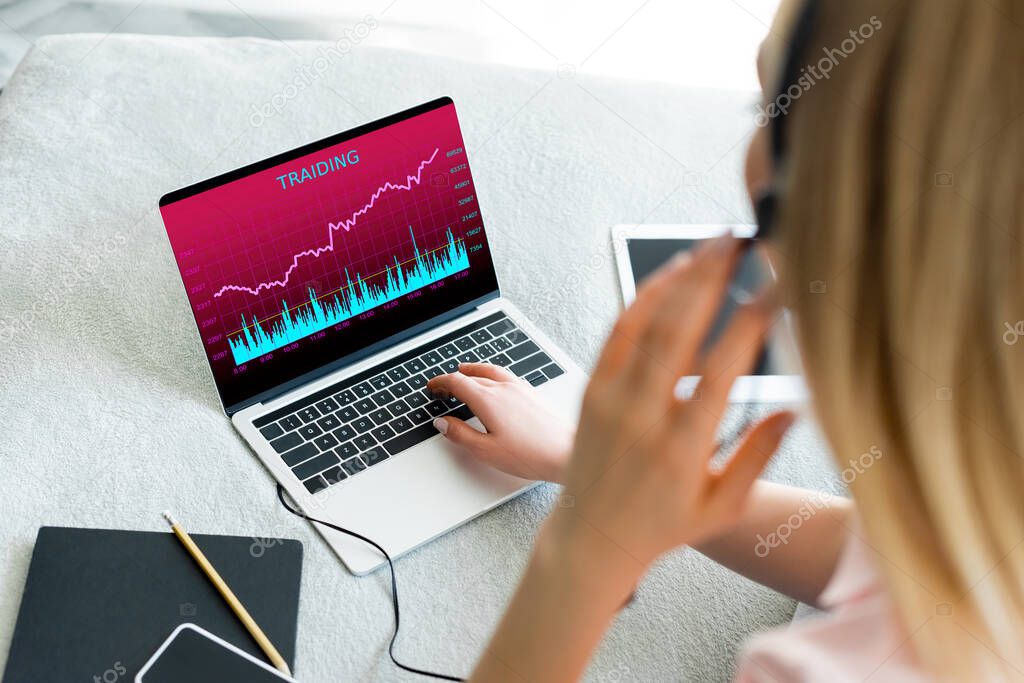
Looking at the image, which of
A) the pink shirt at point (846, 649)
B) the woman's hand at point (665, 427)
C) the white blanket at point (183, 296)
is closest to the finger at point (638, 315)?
the woman's hand at point (665, 427)

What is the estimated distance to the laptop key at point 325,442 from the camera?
86 centimetres

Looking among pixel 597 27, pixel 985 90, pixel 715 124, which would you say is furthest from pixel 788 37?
pixel 597 27

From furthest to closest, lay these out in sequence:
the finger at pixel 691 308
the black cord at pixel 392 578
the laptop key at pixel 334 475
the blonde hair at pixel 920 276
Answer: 1. the laptop key at pixel 334 475
2. the black cord at pixel 392 578
3. the finger at pixel 691 308
4. the blonde hair at pixel 920 276

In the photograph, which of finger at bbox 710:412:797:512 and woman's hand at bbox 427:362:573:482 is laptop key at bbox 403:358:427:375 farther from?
finger at bbox 710:412:797:512

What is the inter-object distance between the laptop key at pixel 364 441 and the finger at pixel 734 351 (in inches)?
16.8

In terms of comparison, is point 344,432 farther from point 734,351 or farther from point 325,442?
point 734,351

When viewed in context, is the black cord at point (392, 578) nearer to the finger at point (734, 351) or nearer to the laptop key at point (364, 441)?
the laptop key at point (364, 441)

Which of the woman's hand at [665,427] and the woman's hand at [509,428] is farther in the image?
the woman's hand at [509,428]

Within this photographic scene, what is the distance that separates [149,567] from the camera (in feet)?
2.49

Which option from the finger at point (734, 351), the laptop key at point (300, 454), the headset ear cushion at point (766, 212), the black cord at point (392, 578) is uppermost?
the headset ear cushion at point (766, 212)

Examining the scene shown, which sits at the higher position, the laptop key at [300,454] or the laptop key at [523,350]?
the laptop key at [300,454]

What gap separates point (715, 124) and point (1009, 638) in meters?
0.86

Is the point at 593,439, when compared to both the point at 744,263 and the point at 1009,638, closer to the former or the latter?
the point at 744,263

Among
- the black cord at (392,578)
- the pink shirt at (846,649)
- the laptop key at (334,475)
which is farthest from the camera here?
the laptop key at (334,475)
